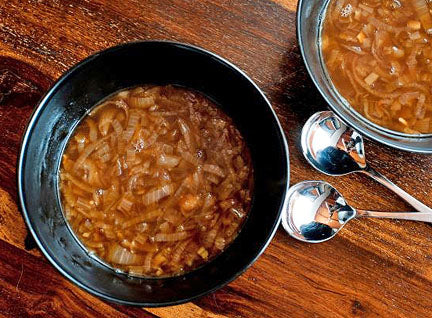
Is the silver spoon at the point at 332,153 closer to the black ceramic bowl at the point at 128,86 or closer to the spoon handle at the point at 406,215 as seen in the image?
the spoon handle at the point at 406,215

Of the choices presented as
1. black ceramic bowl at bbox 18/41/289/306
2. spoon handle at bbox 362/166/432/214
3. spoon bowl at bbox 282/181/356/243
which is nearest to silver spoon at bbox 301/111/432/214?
spoon handle at bbox 362/166/432/214

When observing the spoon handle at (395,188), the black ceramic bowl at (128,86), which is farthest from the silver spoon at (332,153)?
the black ceramic bowl at (128,86)

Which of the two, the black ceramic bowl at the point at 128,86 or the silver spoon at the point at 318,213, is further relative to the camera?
the silver spoon at the point at 318,213

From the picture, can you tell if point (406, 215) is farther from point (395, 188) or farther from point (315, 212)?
point (315, 212)

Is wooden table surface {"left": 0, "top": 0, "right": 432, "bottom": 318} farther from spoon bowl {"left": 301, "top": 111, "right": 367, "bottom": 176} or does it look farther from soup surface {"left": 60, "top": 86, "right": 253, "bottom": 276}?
soup surface {"left": 60, "top": 86, "right": 253, "bottom": 276}

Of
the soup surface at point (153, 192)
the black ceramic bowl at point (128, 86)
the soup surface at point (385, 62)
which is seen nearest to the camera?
the black ceramic bowl at point (128, 86)
